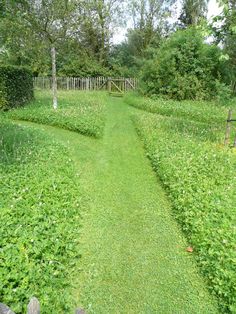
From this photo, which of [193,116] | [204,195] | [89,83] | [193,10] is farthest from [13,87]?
[193,10]

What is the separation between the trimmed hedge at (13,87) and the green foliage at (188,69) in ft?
25.0

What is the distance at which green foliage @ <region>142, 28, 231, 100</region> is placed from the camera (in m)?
15.8

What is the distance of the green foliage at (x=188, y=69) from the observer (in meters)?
15.8

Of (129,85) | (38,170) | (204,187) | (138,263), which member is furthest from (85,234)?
(129,85)

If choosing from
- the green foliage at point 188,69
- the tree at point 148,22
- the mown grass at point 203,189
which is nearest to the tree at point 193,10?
the tree at point 148,22

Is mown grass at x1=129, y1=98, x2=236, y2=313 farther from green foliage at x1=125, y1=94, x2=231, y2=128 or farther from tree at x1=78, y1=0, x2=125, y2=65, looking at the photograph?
tree at x1=78, y1=0, x2=125, y2=65

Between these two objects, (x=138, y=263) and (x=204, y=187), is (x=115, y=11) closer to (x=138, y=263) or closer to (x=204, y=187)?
(x=204, y=187)

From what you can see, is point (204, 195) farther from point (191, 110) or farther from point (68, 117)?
point (191, 110)

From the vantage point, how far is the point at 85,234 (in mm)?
4078

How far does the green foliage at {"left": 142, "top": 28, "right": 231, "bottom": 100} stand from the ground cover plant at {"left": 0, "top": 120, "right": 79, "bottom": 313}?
38.2ft

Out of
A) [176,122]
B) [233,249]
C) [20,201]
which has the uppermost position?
[176,122]

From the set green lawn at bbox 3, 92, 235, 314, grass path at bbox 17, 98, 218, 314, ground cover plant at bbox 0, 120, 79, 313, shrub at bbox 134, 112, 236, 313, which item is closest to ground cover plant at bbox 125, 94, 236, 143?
shrub at bbox 134, 112, 236, 313

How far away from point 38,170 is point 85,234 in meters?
1.92

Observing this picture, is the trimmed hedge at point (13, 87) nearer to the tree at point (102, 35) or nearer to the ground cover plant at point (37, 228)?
the ground cover plant at point (37, 228)
